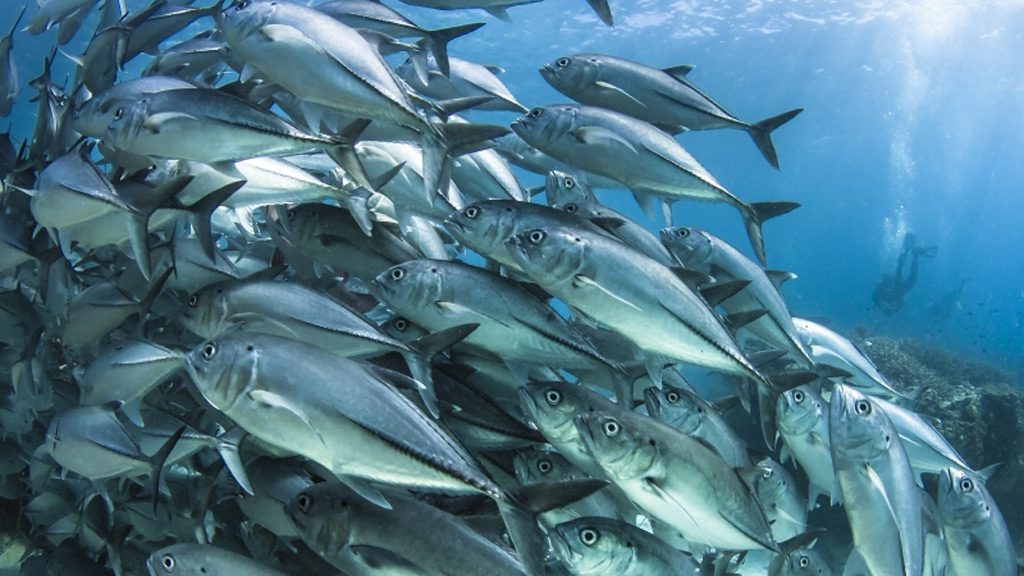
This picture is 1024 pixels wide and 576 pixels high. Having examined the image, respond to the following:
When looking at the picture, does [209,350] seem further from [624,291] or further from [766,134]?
[766,134]

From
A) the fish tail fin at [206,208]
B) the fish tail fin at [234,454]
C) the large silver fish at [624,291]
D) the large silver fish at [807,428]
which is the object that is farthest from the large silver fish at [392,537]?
the large silver fish at [807,428]

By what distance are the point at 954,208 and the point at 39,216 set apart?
119 meters

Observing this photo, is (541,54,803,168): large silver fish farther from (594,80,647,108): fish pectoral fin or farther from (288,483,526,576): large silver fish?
(288,483,526,576): large silver fish

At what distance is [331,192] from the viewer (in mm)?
2982

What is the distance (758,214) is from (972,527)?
1980 millimetres

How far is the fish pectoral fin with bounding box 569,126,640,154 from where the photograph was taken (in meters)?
3.12

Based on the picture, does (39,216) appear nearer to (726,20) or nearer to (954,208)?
(726,20)

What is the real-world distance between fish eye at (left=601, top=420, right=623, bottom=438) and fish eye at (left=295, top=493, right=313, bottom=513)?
108 cm

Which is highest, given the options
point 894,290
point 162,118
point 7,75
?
point 162,118

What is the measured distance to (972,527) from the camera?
11.0 feet

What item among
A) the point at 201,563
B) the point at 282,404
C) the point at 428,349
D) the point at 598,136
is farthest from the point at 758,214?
the point at 201,563

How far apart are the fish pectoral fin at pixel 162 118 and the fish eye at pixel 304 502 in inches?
58.9

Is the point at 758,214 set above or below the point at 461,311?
above

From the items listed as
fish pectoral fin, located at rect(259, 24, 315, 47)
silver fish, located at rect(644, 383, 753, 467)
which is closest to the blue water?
fish pectoral fin, located at rect(259, 24, 315, 47)
